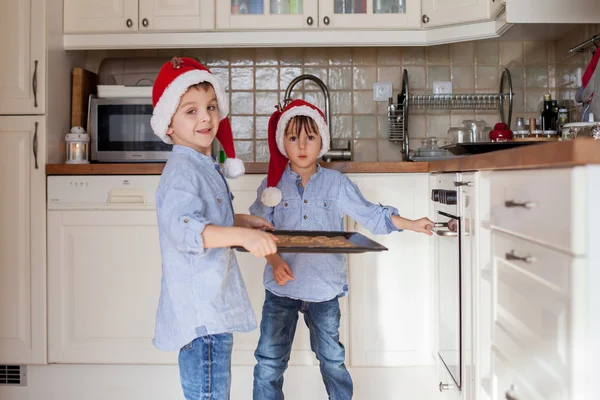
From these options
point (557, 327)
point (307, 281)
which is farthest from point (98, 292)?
point (557, 327)

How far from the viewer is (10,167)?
2410 mm

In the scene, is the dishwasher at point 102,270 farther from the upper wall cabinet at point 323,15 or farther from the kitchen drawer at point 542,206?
the kitchen drawer at point 542,206

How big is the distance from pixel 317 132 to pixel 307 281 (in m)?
0.43

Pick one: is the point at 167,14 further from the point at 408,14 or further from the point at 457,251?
the point at 457,251

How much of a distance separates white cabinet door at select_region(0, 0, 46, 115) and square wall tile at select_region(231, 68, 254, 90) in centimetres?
81

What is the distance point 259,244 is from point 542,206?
1.74 ft

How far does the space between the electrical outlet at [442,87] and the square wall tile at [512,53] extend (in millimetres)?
253

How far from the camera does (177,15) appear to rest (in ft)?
8.64

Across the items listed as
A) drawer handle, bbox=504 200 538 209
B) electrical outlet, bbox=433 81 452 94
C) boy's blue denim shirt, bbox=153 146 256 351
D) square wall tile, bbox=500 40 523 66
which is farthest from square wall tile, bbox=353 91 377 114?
drawer handle, bbox=504 200 538 209

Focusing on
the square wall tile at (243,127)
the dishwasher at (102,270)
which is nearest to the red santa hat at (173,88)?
the dishwasher at (102,270)

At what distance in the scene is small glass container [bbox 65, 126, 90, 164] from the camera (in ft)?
8.39

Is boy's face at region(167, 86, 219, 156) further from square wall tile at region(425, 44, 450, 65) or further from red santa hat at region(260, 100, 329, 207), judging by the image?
square wall tile at region(425, 44, 450, 65)

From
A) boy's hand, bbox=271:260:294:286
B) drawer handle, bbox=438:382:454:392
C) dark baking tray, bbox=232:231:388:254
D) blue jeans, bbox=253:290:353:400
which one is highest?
dark baking tray, bbox=232:231:388:254

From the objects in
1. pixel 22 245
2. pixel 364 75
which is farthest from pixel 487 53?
pixel 22 245
